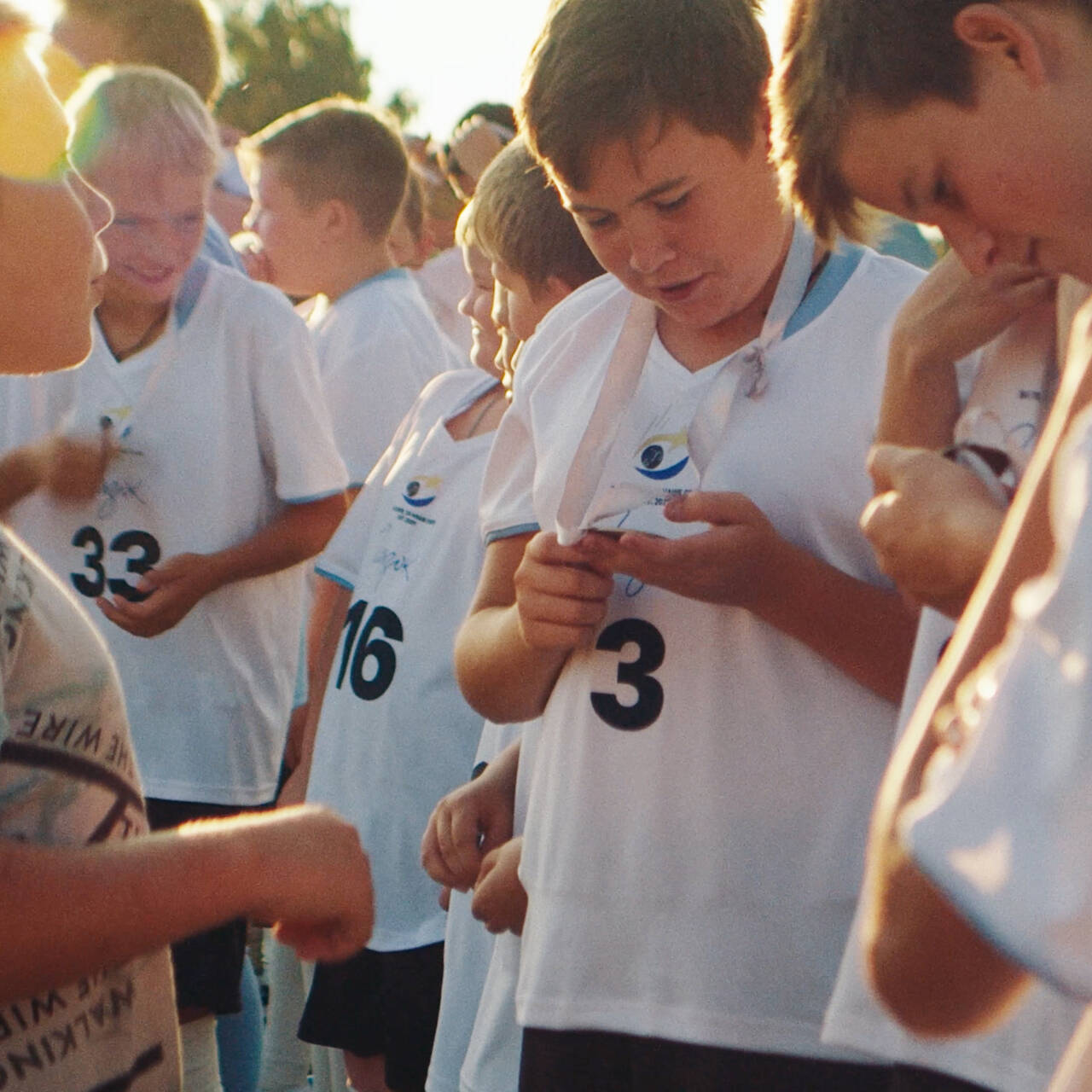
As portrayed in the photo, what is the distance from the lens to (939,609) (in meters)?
1.42

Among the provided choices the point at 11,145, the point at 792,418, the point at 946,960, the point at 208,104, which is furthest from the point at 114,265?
the point at 946,960

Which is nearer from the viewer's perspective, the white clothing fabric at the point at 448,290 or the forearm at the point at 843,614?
the forearm at the point at 843,614

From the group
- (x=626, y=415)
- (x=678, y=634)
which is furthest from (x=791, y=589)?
(x=626, y=415)

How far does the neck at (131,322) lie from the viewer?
137 inches

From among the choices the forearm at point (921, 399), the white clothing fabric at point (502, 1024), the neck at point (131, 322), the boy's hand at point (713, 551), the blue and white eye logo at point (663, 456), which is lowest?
the white clothing fabric at point (502, 1024)

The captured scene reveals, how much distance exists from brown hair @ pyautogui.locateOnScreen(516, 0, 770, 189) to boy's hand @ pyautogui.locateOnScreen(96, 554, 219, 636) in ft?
5.10

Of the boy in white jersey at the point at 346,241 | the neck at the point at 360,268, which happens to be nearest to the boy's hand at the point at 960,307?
the boy in white jersey at the point at 346,241

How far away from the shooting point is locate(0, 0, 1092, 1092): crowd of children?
0.85 metres

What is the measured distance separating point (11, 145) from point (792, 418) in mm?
927

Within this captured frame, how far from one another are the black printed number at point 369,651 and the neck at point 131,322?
0.85 metres

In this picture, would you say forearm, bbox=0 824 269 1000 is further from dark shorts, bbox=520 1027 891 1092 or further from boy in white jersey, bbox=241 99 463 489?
boy in white jersey, bbox=241 99 463 489

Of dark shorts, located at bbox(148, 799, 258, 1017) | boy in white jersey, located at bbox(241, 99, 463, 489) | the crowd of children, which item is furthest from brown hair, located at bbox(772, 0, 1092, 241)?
boy in white jersey, located at bbox(241, 99, 463, 489)

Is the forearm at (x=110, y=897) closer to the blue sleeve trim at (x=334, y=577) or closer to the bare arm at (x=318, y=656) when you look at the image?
the blue sleeve trim at (x=334, y=577)

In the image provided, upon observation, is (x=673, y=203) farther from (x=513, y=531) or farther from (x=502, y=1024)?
(x=502, y=1024)
